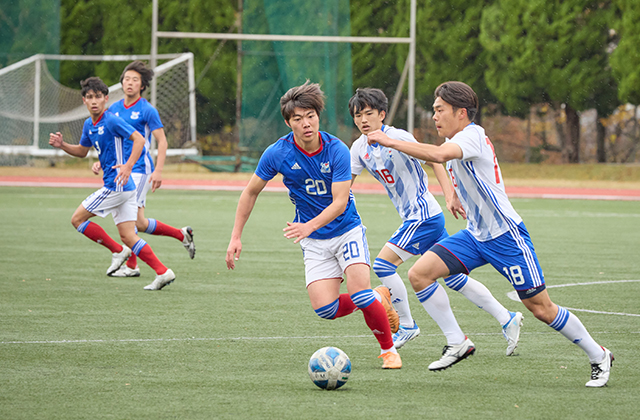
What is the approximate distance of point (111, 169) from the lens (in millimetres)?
8773

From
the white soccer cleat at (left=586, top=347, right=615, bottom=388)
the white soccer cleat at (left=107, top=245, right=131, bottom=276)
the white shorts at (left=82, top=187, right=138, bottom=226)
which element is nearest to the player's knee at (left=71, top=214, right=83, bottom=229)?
the white shorts at (left=82, top=187, right=138, bottom=226)

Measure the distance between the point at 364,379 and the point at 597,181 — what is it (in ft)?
82.9

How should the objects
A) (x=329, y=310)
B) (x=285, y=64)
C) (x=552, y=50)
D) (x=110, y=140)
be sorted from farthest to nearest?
(x=552, y=50) → (x=285, y=64) → (x=110, y=140) → (x=329, y=310)

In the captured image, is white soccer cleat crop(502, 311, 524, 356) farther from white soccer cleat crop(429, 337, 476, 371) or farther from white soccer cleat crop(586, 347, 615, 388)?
white soccer cleat crop(586, 347, 615, 388)

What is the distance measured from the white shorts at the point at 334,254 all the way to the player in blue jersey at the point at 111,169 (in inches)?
126

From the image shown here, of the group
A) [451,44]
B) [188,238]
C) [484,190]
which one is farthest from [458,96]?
[451,44]

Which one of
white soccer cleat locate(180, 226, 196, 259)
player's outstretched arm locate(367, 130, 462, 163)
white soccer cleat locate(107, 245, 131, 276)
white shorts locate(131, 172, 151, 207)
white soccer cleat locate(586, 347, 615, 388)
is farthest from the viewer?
white soccer cleat locate(180, 226, 196, 259)

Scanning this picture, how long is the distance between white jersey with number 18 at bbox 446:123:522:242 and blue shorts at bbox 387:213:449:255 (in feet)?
3.58

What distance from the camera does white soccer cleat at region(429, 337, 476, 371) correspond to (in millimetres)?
5176

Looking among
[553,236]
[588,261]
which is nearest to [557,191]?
[553,236]

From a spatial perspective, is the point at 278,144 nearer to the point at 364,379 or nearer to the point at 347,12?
the point at 364,379

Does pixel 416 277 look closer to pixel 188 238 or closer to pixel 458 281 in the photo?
pixel 458 281

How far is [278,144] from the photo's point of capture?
536 centimetres

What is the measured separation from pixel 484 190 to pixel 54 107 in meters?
26.4
